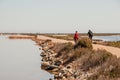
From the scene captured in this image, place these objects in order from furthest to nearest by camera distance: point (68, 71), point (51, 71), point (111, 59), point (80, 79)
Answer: point (51, 71), point (68, 71), point (111, 59), point (80, 79)

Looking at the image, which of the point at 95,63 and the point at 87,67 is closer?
the point at 95,63

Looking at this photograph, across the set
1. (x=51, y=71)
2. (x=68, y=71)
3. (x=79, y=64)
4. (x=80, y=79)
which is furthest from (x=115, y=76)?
(x=51, y=71)

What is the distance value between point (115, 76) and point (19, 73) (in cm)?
1124

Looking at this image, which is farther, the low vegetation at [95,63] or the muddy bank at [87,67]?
the muddy bank at [87,67]

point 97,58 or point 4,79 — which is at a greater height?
point 97,58

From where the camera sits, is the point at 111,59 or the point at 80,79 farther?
the point at 111,59

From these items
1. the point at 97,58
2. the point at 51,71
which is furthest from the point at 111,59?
the point at 51,71

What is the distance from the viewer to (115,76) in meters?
14.2

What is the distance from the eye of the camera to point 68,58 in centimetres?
2652

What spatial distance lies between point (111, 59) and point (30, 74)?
7.42 m

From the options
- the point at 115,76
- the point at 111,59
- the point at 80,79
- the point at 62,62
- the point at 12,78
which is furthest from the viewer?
the point at 62,62

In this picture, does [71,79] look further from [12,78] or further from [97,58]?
[12,78]

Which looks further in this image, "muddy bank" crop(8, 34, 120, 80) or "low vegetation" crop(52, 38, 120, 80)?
"muddy bank" crop(8, 34, 120, 80)

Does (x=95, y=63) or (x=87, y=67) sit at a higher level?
(x=95, y=63)
